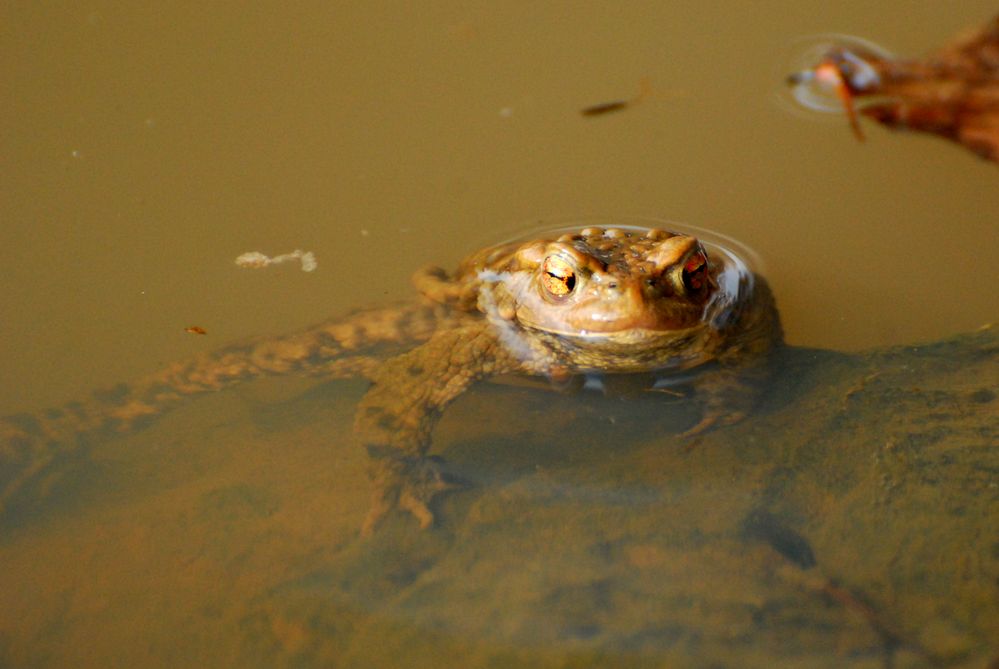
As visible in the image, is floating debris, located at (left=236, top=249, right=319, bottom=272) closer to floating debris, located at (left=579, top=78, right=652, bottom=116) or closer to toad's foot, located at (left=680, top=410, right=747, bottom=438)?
floating debris, located at (left=579, top=78, right=652, bottom=116)

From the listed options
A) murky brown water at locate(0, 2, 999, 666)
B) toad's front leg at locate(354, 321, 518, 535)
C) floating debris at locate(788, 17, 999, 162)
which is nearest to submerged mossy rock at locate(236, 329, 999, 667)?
toad's front leg at locate(354, 321, 518, 535)

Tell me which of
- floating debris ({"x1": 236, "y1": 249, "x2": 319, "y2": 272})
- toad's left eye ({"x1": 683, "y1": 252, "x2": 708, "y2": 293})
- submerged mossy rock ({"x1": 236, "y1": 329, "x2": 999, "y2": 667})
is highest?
toad's left eye ({"x1": 683, "y1": 252, "x2": 708, "y2": 293})

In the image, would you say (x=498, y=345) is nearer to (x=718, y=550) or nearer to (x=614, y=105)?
(x=718, y=550)


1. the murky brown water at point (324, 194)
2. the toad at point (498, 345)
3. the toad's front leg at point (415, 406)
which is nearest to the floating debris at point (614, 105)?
the murky brown water at point (324, 194)

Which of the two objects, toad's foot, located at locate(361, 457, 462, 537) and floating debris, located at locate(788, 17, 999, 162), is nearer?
toad's foot, located at locate(361, 457, 462, 537)

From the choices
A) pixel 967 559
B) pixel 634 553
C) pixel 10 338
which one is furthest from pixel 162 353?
pixel 967 559

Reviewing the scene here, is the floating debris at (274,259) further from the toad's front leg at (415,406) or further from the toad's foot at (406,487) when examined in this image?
the toad's foot at (406,487)

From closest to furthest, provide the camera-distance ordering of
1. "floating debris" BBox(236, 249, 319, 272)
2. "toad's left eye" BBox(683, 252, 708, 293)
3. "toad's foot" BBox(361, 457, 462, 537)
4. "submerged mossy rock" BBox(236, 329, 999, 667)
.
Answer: "submerged mossy rock" BBox(236, 329, 999, 667)
"toad's foot" BBox(361, 457, 462, 537)
"toad's left eye" BBox(683, 252, 708, 293)
"floating debris" BBox(236, 249, 319, 272)

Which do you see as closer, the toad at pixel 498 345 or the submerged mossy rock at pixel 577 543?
the submerged mossy rock at pixel 577 543
